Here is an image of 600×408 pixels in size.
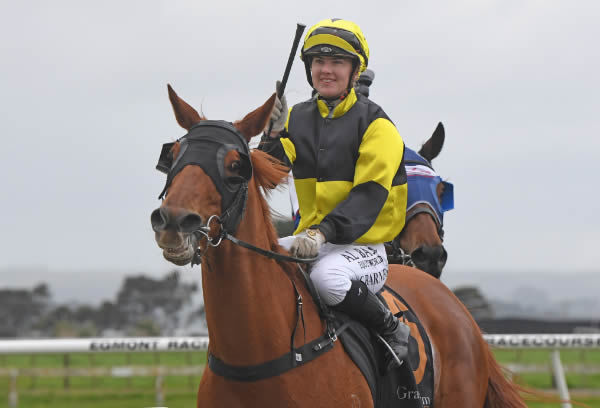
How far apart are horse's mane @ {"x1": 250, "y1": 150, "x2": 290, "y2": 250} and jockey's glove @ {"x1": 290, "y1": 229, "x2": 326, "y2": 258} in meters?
0.14

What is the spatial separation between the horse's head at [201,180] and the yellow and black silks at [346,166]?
0.52m

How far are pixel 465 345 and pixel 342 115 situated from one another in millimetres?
1632

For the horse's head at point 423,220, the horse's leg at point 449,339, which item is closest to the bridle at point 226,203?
the horse's leg at point 449,339

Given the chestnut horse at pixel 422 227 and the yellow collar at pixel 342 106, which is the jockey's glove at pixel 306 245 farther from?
the chestnut horse at pixel 422 227

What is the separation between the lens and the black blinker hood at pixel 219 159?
3135 millimetres

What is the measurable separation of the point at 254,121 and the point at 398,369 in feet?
4.84

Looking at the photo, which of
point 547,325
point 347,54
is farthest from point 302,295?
point 547,325

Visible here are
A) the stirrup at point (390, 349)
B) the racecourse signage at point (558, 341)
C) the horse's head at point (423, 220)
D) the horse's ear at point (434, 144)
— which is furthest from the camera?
the racecourse signage at point (558, 341)

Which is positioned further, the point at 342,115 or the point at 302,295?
the point at 342,115

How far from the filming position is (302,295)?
3734mm

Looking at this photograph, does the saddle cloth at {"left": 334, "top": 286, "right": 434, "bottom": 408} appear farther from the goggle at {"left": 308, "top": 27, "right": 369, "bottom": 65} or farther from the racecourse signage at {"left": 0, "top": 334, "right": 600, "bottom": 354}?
the racecourse signage at {"left": 0, "top": 334, "right": 600, "bottom": 354}

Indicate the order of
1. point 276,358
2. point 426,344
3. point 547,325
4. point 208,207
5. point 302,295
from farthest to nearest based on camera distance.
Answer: point 547,325
point 426,344
point 302,295
point 276,358
point 208,207

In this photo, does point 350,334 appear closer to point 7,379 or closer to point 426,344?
point 426,344

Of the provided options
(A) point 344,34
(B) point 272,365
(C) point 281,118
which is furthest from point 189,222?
(A) point 344,34
